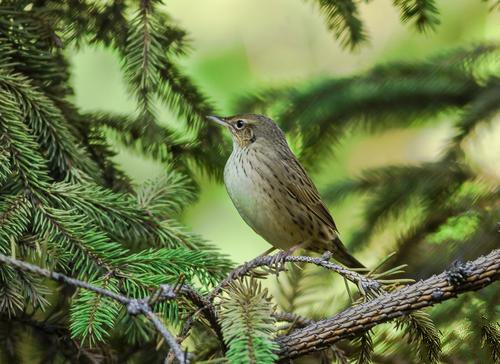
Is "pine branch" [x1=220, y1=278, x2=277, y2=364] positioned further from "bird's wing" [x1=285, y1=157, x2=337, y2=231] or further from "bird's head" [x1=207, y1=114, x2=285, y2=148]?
"bird's head" [x1=207, y1=114, x2=285, y2=148]

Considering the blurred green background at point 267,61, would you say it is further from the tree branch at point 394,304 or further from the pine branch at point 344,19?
the tree branch at point 394,304

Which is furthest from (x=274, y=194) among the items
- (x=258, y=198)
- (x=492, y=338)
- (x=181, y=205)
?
(x=492, y=338)

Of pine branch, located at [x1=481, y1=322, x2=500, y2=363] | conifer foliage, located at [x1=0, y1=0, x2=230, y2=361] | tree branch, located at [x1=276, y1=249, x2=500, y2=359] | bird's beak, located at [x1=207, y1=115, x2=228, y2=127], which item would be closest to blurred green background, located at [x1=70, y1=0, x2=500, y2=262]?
bird's beak, located at [x1=207, y1=115, x2=228, y2=127]

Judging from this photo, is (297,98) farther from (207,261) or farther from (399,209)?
(207,261)

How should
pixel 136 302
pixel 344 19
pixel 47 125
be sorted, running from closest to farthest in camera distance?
pixel 136 302, pixel 47 125, pixel 344 19

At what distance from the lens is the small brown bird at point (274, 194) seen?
4055 millimetres

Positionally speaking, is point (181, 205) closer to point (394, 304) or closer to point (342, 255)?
point (342, 255)

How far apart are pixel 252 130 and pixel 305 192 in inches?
18.3

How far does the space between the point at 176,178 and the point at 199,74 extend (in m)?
2.47

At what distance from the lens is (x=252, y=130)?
4406 mm

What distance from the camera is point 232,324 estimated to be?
2.13 m

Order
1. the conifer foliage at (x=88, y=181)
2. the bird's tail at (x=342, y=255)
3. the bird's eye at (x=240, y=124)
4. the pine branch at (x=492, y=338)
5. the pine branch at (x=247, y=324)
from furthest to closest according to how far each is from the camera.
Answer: the bird's eye at (x=240, y=124), the bird's tail at (x=342, y=255), the conifer foliage at (x=88, y=181), the pine branch at (x=492, y=338), the pine branch at (x=247, y=324)

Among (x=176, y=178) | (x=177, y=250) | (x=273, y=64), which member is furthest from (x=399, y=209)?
(x=273, y=64)

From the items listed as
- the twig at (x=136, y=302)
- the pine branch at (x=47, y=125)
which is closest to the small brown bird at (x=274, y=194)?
the pine branch at (x=47, y=125)
